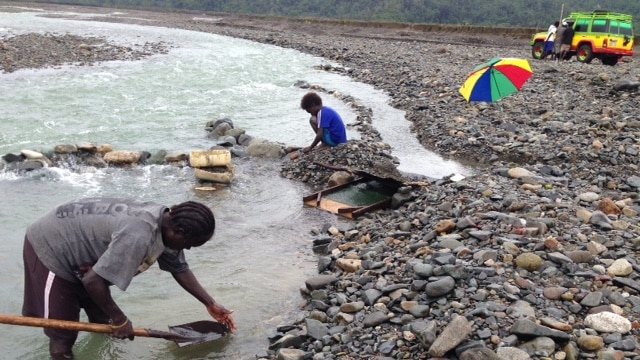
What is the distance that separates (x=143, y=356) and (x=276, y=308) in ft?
3.97

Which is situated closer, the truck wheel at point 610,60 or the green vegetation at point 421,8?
the truck wheel at point 610,60

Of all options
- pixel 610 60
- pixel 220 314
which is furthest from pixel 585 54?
pixel 220 314

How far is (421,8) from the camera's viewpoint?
174ft

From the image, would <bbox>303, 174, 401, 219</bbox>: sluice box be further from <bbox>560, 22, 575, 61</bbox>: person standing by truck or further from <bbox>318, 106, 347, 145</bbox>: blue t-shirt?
<bbox>560, 22, 575, 61</bbox>: person standing by truck

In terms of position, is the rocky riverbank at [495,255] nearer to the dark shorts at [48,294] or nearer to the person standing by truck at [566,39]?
the dark shorts at [48,294]

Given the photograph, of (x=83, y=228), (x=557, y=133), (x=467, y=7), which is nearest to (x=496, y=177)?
(x=557, y=133)

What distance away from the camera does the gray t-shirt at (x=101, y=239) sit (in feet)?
9.64

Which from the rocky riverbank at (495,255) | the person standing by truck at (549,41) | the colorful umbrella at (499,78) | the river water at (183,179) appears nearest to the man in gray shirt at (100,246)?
the river water at (183,179)

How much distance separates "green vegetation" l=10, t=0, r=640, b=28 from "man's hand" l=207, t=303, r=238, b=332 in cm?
3479

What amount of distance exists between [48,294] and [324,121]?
5770 mm

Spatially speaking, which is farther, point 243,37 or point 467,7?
point 467,7

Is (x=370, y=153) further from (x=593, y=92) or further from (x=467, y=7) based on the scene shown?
(x=467, y=7)

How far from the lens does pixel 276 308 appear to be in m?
4.78

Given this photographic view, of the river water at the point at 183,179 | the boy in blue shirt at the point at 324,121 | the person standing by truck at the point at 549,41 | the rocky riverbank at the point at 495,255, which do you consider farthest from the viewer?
the person standing by truck at the point at 549,41
